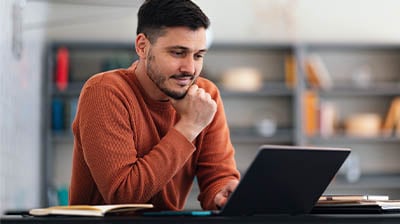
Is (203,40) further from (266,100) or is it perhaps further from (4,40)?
(266,100)

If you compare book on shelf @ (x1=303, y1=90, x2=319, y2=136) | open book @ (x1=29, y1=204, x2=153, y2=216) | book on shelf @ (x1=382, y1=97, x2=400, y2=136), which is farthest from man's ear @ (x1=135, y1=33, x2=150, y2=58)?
book on shelf @ (x1=382, y1=97, x2=400, y2=136)

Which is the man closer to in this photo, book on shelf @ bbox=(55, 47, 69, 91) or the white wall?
the white wall

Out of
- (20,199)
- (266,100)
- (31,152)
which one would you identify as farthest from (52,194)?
(266,100)

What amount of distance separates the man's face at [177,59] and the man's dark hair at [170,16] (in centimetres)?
1

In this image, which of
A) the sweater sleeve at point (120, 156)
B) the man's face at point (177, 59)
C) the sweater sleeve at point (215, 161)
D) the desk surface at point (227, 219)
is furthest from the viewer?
the sweater sleeve at point (215, 161)

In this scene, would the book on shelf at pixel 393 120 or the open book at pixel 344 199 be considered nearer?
Answer: the open book at pixel 344 199

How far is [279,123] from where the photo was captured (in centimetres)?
621

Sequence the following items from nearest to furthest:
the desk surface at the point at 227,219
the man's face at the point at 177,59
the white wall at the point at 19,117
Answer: the desk surface at the point at 227,219 < the man's face at the point at 177,59 < the white wall at the point at 19,117

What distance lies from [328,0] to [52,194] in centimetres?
264

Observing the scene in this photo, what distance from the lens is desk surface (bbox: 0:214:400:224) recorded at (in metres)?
1.31

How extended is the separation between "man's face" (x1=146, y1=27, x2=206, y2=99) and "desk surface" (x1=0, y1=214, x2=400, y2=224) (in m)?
0.49

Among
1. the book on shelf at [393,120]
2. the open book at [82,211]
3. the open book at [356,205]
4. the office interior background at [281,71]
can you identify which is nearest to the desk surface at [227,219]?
the open book at [82,211]

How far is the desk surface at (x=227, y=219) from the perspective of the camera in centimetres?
131

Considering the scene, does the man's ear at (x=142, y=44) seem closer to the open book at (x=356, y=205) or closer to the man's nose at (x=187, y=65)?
the man's nose at (x=187, y=65)
